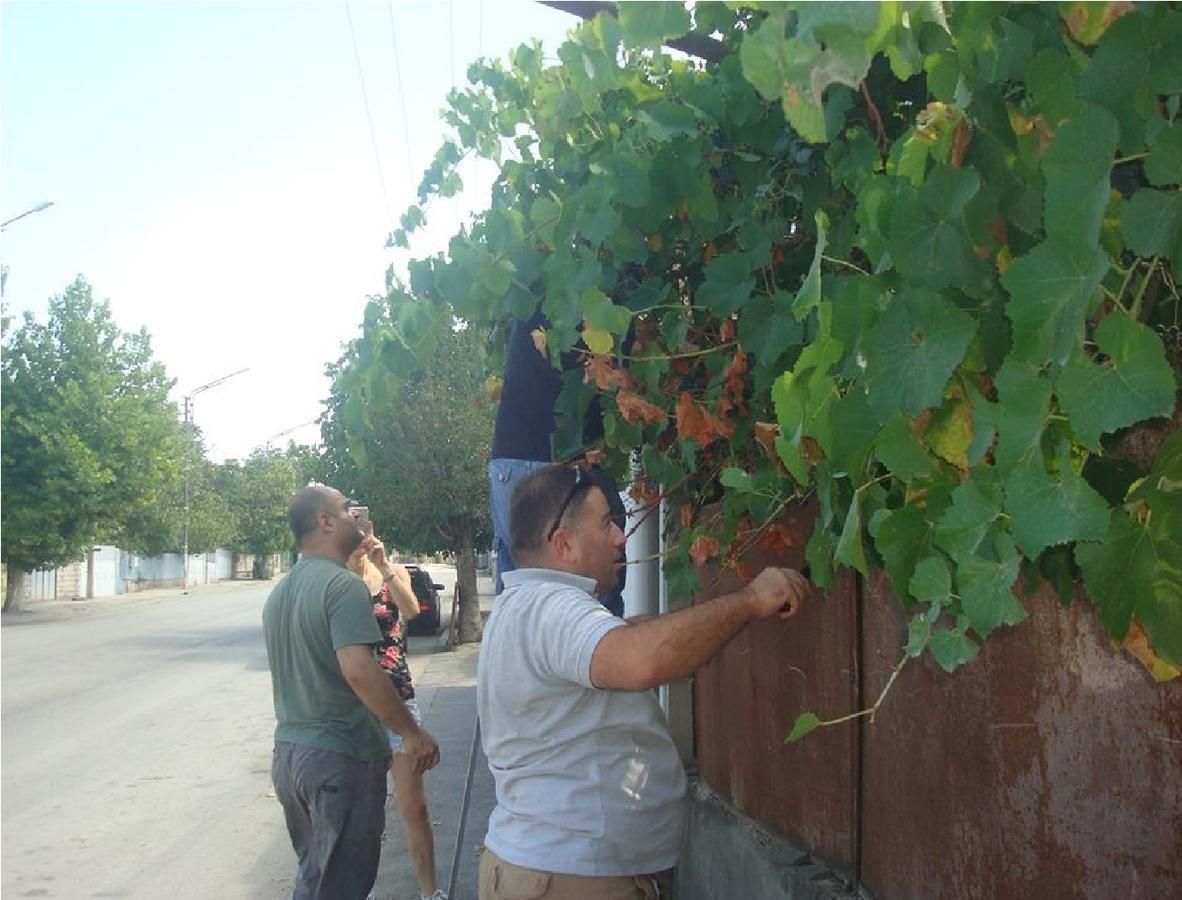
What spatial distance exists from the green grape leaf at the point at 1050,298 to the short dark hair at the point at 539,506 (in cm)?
182

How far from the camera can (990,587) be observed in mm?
1274

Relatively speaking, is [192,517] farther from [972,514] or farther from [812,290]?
[972,514]

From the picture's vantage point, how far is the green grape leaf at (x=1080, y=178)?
1075mm

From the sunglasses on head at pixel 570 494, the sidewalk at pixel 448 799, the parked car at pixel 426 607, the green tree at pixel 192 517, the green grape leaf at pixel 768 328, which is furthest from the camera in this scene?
the green tree at pixel 192 517

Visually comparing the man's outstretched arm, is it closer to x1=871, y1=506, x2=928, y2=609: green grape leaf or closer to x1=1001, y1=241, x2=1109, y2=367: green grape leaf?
x1=871, y1=506, x2=928, y2=609: green grape leaf

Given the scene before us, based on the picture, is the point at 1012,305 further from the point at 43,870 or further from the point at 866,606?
the point at 43,870

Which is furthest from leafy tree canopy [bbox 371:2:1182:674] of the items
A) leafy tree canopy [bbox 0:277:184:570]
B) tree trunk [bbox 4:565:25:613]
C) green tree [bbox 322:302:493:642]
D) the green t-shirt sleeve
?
tree trunk [bbox 4:565:25:613]

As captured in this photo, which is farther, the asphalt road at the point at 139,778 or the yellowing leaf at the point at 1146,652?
the asphalt road at the point at 139,778

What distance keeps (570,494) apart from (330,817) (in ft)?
7.19

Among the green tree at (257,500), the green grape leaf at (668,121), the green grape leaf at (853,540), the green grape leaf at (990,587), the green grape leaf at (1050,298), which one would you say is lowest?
the green grape leaf at (990,587)

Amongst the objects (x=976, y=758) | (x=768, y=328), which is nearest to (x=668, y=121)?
(x=768, y=328)

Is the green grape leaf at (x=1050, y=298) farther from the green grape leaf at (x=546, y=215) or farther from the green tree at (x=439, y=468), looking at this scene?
the green tree at (x=439, y=468)

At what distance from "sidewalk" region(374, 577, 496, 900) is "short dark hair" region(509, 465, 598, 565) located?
3.60 meters

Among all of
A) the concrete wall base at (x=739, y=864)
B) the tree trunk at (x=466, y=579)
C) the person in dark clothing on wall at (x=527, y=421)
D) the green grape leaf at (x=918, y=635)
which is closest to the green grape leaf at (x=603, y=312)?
the person in dark clothing on wall at (x=527, y=421)
